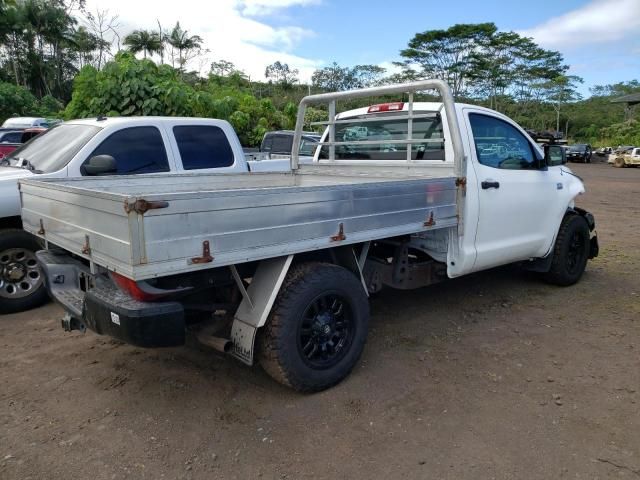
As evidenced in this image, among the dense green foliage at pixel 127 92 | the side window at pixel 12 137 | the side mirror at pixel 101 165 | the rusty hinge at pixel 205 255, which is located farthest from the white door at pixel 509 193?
the side window at pixel 12 137

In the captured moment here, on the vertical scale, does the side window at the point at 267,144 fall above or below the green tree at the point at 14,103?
below

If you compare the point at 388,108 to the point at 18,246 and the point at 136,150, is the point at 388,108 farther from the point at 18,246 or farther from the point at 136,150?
the point at 18,246

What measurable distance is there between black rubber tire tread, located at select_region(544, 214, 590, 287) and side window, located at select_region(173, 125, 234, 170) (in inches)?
149

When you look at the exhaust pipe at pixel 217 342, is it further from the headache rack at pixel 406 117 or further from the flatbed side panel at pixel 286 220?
the headache rack at pixel 406 117

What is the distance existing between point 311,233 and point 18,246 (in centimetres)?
338

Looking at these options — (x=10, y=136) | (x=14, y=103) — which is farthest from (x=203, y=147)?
(x=14, y=103)

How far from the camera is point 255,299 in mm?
3119

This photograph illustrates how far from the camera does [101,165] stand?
4.75m

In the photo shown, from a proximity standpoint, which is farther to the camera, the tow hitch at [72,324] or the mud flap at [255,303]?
the tow hitch at [72,324]

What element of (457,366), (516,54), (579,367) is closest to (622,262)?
(579,367)

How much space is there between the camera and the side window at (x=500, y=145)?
4531 millimetres

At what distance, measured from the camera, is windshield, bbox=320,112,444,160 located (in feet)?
14.7

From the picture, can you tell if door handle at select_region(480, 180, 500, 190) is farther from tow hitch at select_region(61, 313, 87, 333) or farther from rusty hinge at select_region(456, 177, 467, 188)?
tow hitch at select_region(61, 313, 87, 333)

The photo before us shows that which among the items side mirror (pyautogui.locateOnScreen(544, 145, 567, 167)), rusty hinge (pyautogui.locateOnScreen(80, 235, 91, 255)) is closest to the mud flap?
rusty hinge (pyautogui.locateOnScreen(80, 235, 91, 255))
